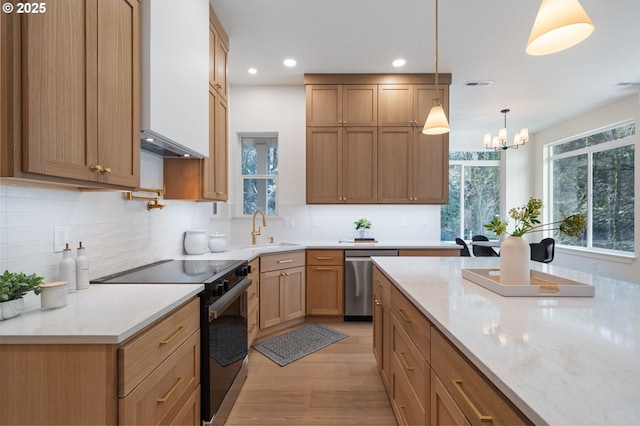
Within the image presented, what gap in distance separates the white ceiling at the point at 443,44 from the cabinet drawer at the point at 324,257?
7.23 feet

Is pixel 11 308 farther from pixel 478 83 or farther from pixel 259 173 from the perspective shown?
Result: pixel 478 83

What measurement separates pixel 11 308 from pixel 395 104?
3.79 meters

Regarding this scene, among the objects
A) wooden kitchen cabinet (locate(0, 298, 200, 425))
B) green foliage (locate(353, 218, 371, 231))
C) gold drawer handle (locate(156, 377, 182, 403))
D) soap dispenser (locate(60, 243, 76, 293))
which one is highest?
green foliage (locate(353, 218, 371, 231))

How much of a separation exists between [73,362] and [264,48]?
124 inches

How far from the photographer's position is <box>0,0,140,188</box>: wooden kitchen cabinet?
980 mm

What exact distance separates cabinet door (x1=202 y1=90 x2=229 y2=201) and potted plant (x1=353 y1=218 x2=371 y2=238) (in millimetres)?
1753

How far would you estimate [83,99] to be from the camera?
48.5 inches

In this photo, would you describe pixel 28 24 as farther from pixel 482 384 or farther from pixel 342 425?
pixel 342 425

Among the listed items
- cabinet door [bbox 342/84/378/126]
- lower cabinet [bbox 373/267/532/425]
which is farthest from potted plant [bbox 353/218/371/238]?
lower cabinet [bbox 373/267/532/425]

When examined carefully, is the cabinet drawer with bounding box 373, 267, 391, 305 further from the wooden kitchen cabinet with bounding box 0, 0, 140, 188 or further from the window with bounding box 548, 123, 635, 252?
the window with bounding box 548, 123, 635, 252

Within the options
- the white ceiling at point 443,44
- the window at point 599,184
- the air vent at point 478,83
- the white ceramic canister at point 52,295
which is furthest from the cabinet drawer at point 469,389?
the window at point 599,184

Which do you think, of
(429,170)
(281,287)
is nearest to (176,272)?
(281,287)

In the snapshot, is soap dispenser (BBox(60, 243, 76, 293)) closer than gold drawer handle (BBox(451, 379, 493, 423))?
No

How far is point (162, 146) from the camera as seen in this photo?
78.7 inches
